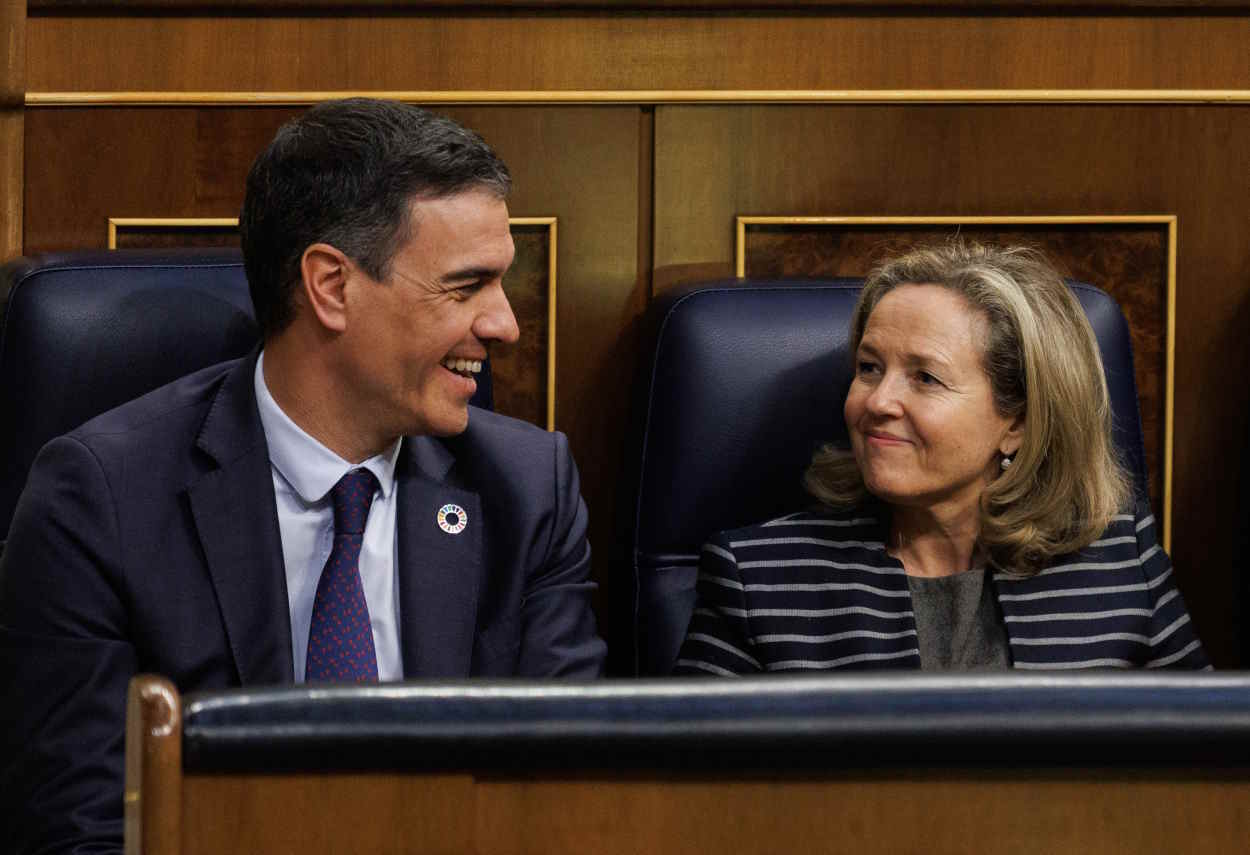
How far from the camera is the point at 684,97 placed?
5.76ft

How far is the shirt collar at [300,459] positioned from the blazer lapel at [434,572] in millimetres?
45

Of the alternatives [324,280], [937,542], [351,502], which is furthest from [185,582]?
[937,542]

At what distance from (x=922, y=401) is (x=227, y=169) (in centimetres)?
85

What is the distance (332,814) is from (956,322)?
1.11 m

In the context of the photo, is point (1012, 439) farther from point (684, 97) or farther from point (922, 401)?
point (684, 97)

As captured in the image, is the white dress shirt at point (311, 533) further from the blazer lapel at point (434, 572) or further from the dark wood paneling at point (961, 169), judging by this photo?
the dark wood paneling at point (961, 169)

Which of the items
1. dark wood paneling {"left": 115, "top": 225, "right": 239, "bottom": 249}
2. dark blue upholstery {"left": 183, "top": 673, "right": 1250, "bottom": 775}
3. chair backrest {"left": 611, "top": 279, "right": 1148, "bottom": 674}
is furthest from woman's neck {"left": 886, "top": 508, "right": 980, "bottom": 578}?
dark blue upholstery {"left": 183, "top": 673, "right": 1250, "bottom": 775}

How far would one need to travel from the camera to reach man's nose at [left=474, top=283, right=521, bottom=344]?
1.34m

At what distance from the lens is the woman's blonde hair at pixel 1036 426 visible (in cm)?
150

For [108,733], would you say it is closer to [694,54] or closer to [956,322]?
[956,322]

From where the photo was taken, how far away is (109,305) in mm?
1405

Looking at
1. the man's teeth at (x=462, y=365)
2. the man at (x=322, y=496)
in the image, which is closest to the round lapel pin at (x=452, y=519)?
the man at (x=322, y=496)

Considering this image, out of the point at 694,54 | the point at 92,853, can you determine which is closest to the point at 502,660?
the point at 92,853

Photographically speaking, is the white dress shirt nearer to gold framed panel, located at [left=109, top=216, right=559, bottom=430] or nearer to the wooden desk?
gold framed panel, located at [left=109, top=216, right=559, bottom=430]
